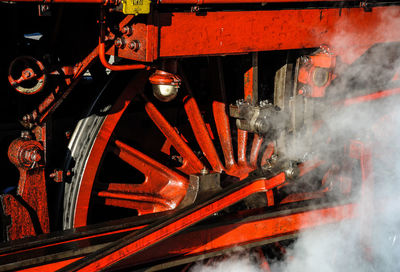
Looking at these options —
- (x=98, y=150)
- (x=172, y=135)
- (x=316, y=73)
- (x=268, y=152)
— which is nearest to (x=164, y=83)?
(x=98, y=150)

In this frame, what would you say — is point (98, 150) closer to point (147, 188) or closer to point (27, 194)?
point (27, 194)

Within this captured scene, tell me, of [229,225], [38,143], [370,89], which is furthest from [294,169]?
[38,143]

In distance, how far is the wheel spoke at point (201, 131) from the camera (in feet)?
11.0

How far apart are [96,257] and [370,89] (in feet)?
→ 7.35

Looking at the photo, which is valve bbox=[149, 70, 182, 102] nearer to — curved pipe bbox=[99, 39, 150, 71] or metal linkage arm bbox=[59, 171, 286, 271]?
curved pipe bbox=[99, 39, 150, 71]

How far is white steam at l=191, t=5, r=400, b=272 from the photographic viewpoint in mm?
3354

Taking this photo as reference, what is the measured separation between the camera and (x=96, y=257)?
226 centimetres

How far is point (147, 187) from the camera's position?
351 cm

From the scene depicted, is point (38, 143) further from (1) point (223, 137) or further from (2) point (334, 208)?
(2) point (334, 208)

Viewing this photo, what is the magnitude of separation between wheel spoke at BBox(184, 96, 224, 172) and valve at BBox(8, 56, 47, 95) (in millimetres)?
1151

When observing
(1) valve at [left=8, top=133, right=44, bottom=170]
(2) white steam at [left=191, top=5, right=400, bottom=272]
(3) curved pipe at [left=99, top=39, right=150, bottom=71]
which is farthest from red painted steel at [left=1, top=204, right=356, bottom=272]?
(3) curved pipe at [left=99, top=39, right=150, bottom=71]

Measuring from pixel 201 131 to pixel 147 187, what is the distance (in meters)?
0.56

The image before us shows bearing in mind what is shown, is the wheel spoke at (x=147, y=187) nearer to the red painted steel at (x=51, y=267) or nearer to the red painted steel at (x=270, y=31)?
the red painted steel at (x=51, y=267)

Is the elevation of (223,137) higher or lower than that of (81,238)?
higher
